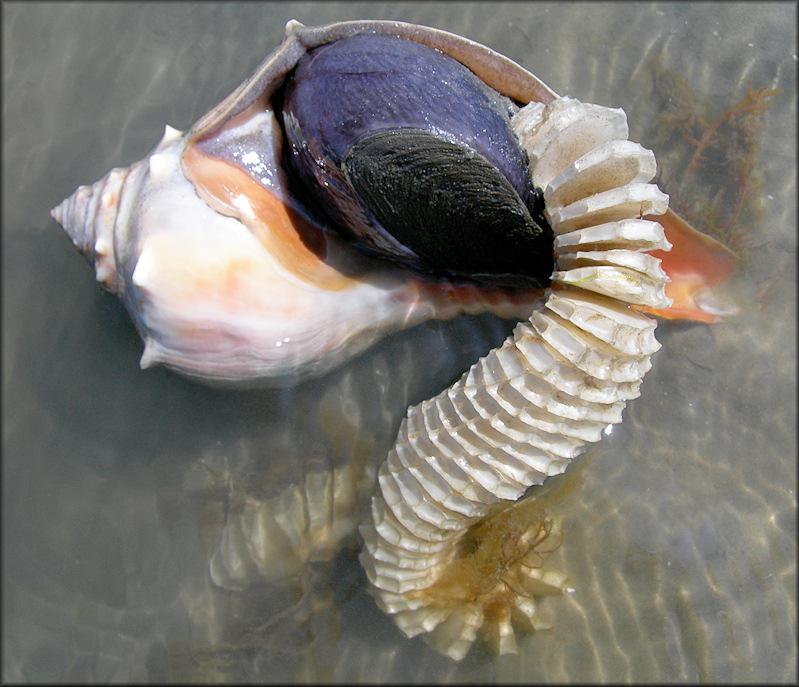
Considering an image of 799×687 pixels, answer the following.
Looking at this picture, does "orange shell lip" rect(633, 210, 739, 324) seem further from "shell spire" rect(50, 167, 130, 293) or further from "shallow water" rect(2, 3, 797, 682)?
"shell spire" rect(50, 167, 130, 293)

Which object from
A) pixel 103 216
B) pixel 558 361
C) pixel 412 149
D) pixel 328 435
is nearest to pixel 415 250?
pixel 412 149

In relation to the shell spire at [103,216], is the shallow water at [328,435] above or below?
below

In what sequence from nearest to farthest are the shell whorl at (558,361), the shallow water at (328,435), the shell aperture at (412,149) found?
the shell whorl at (558,361), the shell aperture at (412,149), the shallow water at (328,435)

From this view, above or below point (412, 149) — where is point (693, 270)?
below

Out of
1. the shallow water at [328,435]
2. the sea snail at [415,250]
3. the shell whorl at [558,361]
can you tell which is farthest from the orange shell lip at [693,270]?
the shell whorl at [558,361]

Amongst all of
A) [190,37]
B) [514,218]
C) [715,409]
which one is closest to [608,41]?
[514,218]

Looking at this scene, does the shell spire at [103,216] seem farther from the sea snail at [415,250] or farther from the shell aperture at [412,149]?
the shell aperture at [412,149]

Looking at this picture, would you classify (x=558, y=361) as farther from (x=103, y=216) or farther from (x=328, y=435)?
(x=103, y=216)
